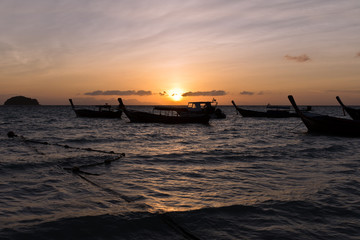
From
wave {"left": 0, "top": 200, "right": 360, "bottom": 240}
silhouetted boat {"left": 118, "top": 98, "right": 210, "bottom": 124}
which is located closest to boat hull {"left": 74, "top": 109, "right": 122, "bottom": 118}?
silhouetted boat {"left": 118, "top": 98, "right": 210, "bottom": 124}

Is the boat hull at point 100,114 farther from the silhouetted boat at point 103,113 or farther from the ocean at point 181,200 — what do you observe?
the ocean at point 181,200

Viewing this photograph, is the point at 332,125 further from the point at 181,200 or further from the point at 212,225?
the point at 212,225

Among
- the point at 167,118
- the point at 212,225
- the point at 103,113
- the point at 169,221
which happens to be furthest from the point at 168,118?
the point at 212,225

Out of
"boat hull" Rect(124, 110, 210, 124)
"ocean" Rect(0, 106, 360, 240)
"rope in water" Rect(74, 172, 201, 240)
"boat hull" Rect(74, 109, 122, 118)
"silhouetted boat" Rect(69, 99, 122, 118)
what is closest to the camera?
"rope in water" Rect(74, 172, 201, 240)

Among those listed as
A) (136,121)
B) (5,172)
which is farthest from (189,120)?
→ (5,172)

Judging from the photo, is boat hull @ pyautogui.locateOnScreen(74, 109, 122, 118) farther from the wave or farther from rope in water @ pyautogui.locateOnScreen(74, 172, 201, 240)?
the wave

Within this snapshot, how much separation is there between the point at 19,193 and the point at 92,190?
1.91 metres

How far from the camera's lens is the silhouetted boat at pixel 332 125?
22.2 m

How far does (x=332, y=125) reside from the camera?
75.4ft

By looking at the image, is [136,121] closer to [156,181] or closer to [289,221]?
[156,181]

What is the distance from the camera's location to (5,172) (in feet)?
31.8

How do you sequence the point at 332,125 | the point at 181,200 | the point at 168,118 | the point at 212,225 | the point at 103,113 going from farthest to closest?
the point at 103,113 → the point at 168,118 → the point at 332,125 → the point at 181,200 → the point at 212,225

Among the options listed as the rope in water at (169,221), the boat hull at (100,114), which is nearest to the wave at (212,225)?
the rope in water at (169,221)

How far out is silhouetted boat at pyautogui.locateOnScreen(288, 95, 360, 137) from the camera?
22.2 metres
